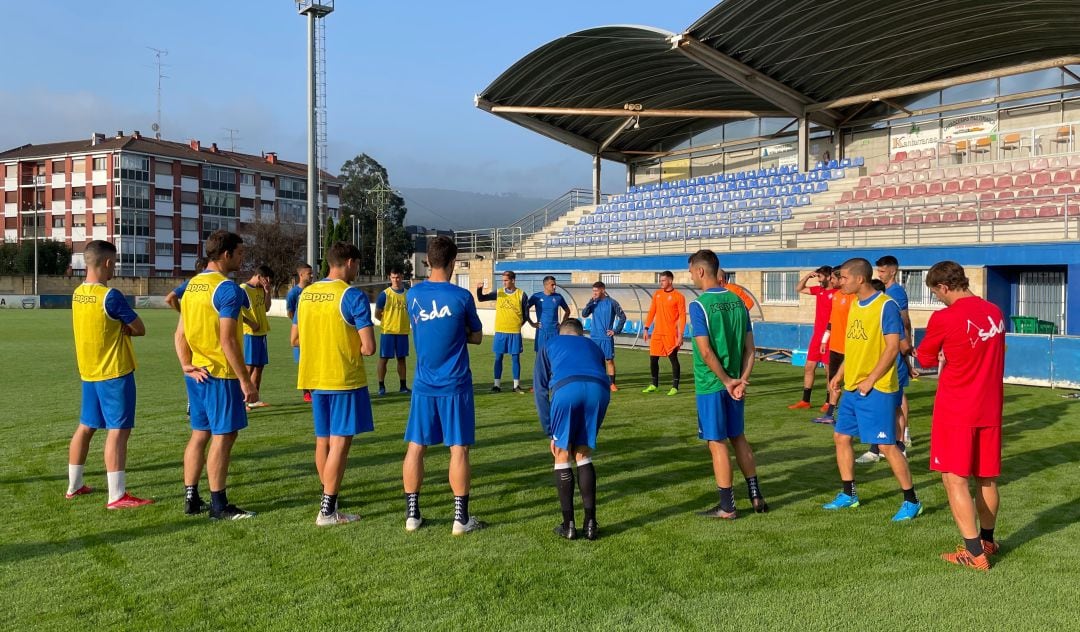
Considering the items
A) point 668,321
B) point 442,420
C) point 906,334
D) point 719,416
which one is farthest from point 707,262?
point 668,321

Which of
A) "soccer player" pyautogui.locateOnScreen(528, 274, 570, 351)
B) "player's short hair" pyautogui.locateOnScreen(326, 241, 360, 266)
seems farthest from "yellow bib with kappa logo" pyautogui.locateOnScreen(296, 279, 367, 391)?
"soccer player" pyautogui.locateOnScreen(528, 274, 570, 351)

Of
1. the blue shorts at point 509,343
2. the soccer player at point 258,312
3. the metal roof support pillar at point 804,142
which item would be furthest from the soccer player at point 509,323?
the metal roof support pillar at point 804,142

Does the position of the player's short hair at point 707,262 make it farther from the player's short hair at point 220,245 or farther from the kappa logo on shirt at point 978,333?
the player's short hair at point 220,245

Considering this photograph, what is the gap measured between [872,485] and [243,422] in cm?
509

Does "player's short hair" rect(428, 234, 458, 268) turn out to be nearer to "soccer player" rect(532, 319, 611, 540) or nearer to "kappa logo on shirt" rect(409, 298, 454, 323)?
"kappa logo on shirt" rect(409, 298, 454, 323)

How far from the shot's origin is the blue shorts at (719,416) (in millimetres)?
5734

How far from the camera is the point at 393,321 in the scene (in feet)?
39.0

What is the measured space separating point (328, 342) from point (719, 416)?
9.24 ft

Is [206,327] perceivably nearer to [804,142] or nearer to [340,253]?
[340,253]

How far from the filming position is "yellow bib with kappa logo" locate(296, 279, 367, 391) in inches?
218

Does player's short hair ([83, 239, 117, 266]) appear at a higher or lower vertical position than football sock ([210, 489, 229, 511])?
higher

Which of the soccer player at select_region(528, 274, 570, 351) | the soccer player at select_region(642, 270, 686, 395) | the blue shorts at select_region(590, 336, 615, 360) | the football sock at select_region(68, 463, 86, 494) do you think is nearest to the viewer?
the football sock at select_region(68, 463, 86, 494)

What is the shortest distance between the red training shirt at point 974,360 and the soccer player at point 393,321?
26.0 ft

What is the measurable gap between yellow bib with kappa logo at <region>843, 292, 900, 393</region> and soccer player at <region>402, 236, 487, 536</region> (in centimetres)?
285
